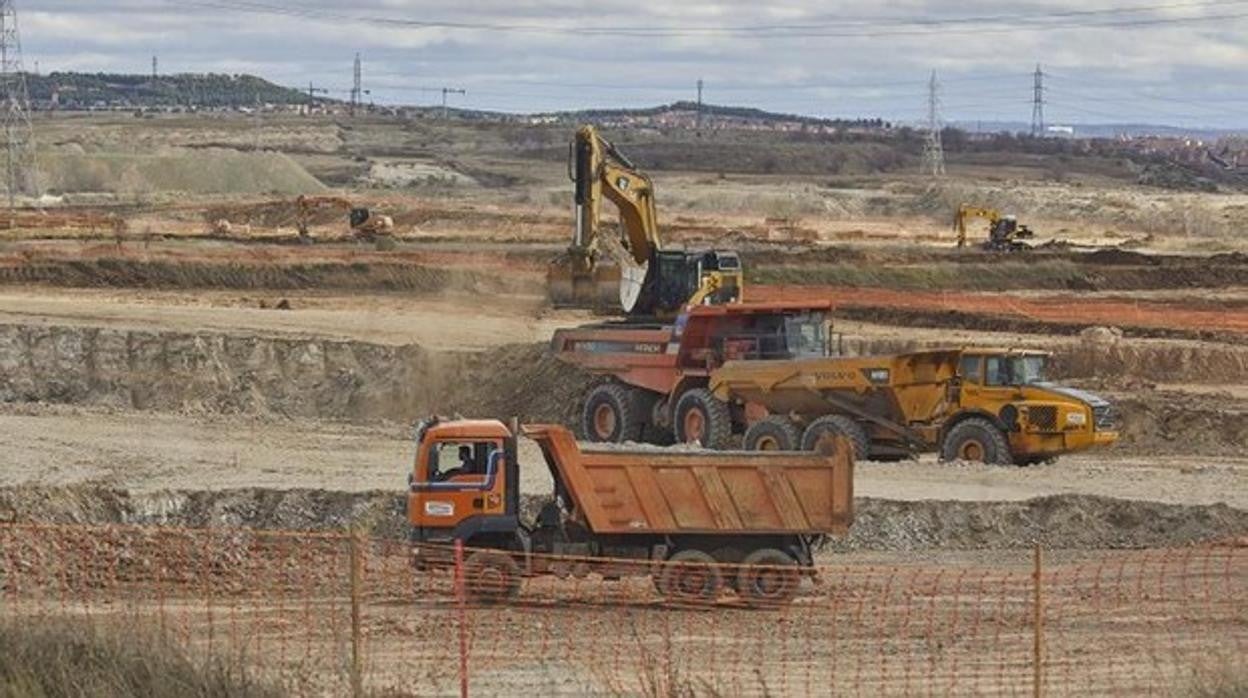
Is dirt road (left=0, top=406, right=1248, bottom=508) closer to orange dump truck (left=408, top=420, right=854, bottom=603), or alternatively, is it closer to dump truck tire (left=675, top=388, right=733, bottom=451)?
dump truck tire (left=675, top=388, right=733, bottom=451)

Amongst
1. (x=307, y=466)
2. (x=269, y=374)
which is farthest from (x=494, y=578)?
(x=269, y=374)

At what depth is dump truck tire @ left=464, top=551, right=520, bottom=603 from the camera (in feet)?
70.0

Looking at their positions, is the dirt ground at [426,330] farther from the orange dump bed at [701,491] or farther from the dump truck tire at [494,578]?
the dump truck tire at [494,578]

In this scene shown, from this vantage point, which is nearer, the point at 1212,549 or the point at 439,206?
the point at 1212,549

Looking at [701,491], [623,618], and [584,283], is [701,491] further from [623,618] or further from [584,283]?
[584,283]

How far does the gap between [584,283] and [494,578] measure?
1681 centimetres

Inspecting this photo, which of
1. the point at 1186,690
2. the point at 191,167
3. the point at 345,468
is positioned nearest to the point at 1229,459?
the point at 345,468

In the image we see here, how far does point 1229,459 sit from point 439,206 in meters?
63.2

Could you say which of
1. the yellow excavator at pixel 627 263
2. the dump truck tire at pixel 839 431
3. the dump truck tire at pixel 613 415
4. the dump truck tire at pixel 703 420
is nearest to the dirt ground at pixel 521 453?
the dump truck tire at pixel 839 431

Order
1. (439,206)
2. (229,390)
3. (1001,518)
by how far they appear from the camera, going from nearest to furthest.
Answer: (1001,518)
(229,390)
(439,206)

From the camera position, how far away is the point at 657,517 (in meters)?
21.6

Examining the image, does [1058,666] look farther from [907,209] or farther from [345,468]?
[907,209]

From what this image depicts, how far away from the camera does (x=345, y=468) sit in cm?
3014

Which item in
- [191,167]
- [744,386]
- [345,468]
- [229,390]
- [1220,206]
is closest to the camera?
[345,468]
